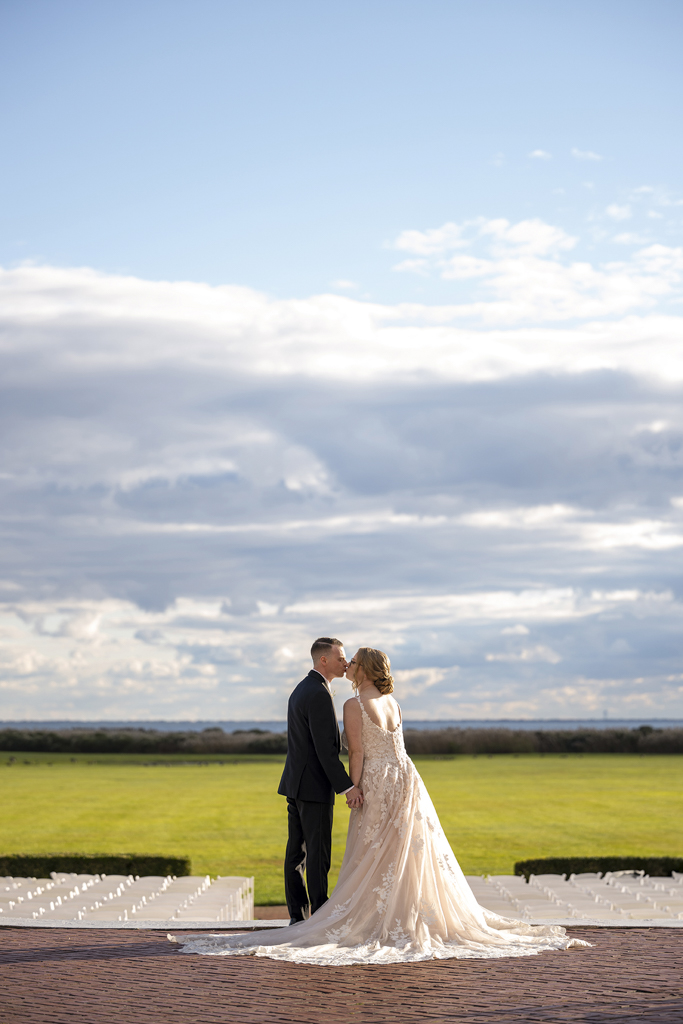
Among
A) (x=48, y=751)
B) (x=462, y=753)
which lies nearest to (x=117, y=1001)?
(x=462, y=753)

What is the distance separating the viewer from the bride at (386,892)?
28.7 ft

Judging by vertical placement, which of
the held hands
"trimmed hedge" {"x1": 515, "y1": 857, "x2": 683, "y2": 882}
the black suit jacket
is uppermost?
the black suit jacket

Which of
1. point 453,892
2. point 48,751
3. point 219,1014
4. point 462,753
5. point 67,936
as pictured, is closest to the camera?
point 219,1014

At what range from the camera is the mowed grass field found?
23656 millimetres

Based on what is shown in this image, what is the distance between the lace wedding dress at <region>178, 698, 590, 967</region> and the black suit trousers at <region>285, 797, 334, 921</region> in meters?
0.29

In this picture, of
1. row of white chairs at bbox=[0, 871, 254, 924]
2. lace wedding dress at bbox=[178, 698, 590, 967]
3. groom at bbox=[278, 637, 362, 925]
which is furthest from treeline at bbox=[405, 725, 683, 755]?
lace wedding dress at bbox=[178, 698, 590, 967]

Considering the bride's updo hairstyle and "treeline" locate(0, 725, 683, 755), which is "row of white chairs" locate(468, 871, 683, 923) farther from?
"treeline" locate(0, 725, 683, 755)

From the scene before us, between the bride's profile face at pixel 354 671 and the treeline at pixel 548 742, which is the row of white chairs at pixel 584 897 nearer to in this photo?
the bride's profile face at pixel 354 671

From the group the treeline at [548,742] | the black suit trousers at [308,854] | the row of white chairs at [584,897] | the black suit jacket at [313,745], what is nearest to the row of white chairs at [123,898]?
the black suit trousers at [308,854]

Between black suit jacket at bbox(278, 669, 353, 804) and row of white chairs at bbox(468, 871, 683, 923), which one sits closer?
black suit jacket at bbox(278, 669, 353, 804)

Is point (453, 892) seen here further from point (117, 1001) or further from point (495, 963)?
point (117, 1001)

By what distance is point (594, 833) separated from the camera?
26.8 meters

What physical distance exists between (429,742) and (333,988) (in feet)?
218

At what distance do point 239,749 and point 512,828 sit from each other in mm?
48935
